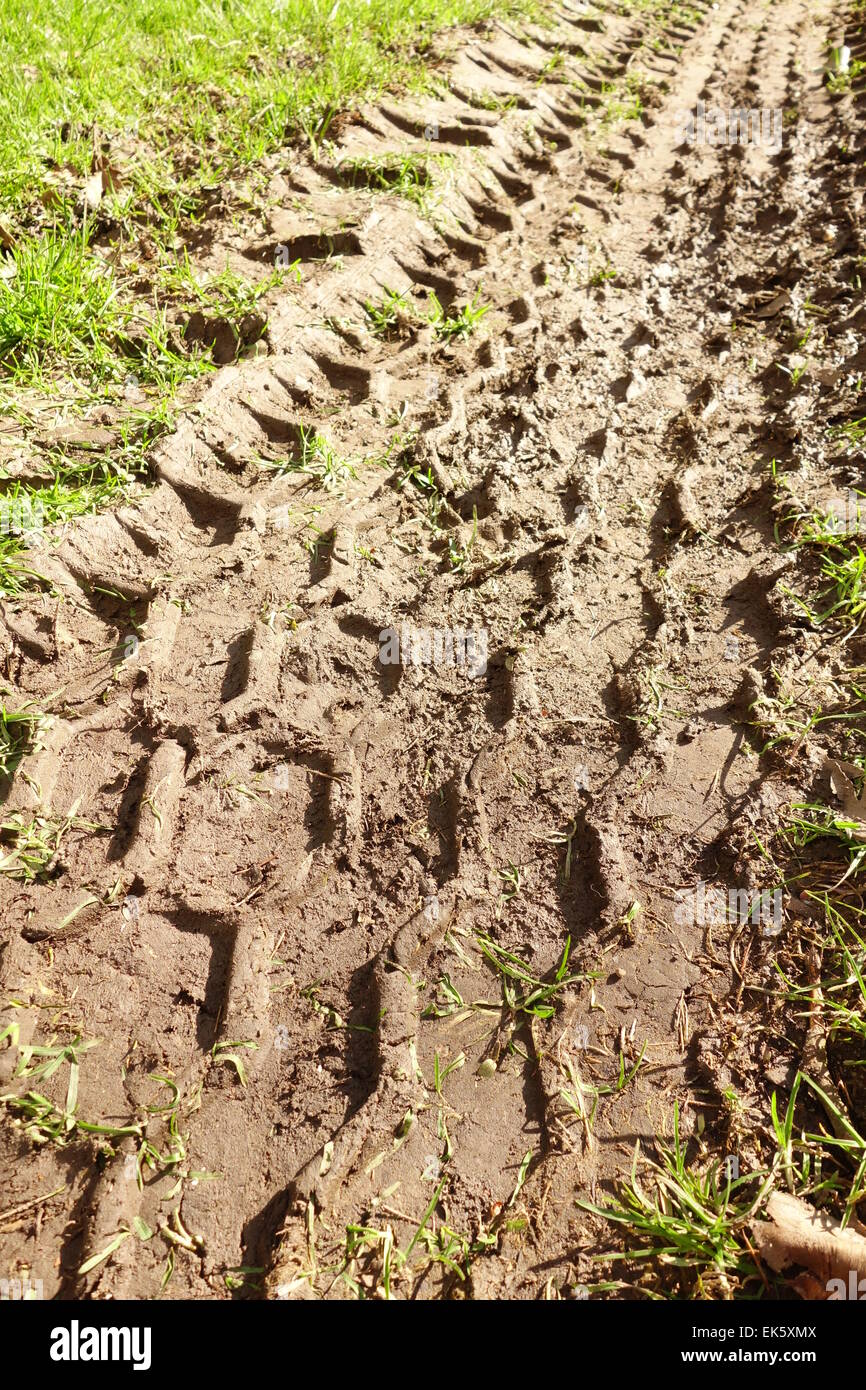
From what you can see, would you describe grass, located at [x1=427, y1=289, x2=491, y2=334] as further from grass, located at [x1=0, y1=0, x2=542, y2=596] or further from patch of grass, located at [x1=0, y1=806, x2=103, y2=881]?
patch of grass, located at [x1=0, y1=806, x2=103, y2=881]

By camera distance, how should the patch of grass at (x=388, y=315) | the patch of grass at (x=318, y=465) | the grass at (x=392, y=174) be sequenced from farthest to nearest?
the grass at (x=392, y=174) < the patch of grass at (x=388, y=315) < the patch of grass at (x=318, y=465)

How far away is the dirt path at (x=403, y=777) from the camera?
68.6 inches

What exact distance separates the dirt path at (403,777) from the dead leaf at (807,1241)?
0.68 feet

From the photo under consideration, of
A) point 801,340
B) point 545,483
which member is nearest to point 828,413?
point 801,340

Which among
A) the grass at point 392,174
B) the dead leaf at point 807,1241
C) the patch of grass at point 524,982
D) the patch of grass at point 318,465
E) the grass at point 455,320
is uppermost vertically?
the grass at point 392,174

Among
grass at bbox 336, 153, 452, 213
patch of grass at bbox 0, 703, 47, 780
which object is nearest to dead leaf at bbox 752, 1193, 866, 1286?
patch of grass at bbox 0, 703, 47, 780

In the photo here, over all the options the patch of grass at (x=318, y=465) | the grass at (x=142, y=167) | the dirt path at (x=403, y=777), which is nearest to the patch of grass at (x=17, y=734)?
the dirt path at (x=403, y=777)

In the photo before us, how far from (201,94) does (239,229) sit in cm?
106

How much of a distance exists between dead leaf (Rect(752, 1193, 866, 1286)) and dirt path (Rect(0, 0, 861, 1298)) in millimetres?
206

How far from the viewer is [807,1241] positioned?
5.27 ft

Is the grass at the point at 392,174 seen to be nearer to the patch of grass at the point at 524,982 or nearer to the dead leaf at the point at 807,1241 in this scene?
the patch of grass at the point at 524,982

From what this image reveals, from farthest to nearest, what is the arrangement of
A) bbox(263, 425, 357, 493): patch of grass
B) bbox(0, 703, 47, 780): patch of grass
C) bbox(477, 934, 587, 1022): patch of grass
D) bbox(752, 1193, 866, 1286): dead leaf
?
1. bbox(263, 425, 357, 493): patch of grass
2. bbox(0, 703, 47, 780): patch of grass
3. bbox(477, 934, 587, 1022): patch of grass
4. bbox(752, 1193, 866, 1286): dead leaf

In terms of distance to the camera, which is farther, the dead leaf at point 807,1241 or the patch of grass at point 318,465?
the patch of grass at point 318,465

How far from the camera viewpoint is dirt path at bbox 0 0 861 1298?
174 centimetres
